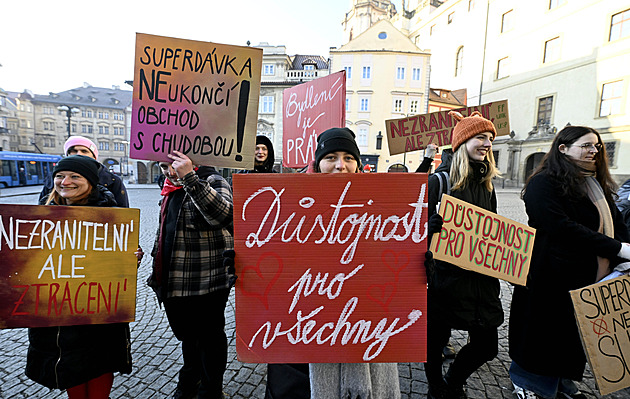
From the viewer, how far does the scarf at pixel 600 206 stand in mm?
2051

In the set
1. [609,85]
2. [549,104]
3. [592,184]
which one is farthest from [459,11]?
[592,184]

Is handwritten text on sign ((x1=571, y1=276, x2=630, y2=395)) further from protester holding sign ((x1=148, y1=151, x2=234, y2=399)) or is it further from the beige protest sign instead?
protester holding sign ((x1=148, y1=151, x2=234, y2=399))

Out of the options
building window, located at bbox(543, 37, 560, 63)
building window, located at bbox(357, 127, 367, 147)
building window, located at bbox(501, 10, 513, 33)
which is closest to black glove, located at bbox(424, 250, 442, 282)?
building window, located at bbox(357, 127, 367, 147)

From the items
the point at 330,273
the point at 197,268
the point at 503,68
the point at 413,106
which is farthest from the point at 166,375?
the point at 503,68

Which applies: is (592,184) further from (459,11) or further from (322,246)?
(459,11)

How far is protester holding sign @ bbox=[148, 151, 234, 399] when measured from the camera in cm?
200

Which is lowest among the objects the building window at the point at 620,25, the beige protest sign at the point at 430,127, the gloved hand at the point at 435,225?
the gloved hand at the point at 435,225

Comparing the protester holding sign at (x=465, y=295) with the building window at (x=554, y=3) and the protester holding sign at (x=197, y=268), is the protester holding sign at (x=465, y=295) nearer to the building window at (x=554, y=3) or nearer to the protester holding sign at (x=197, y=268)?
the protester holding sign at (x=197, y=268)

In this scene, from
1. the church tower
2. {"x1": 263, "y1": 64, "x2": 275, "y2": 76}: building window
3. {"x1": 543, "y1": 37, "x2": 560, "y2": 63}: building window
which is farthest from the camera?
the church tower

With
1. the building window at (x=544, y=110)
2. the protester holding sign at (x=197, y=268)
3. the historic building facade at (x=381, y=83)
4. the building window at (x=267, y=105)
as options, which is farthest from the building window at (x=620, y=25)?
the protester holding sign at (x=197, y=268)

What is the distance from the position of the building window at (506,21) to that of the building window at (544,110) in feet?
27.0

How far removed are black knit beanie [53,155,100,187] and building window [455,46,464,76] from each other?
131ft

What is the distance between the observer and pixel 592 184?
211 cm

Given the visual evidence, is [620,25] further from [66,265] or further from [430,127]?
[66,265]
